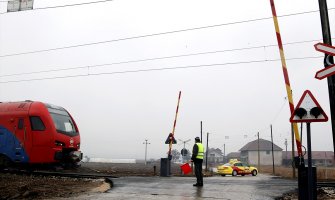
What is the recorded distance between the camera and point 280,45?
25.3ft

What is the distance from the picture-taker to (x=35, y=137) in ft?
47.8

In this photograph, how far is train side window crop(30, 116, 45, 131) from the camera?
47.8 ft

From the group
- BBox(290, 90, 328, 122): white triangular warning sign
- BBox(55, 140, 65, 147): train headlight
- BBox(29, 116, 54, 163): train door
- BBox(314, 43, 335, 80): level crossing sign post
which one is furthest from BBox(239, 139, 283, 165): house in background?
BBox(314, 43, 335, 80): level crossing sign post

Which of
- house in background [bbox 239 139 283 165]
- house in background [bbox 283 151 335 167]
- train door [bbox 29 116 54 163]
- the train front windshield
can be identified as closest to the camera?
train door [bbox 29 116 54 163]

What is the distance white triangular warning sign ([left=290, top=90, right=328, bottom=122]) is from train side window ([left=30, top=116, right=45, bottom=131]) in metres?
11.3

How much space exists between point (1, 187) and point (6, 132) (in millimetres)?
6425

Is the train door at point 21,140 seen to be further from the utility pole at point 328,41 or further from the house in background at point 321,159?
the house in background at point 321,159

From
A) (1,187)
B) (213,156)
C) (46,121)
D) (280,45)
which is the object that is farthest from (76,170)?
(213,156)

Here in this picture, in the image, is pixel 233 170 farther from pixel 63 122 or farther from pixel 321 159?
pixel 321 159

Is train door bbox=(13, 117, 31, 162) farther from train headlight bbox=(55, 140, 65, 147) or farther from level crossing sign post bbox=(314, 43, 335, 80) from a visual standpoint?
level crossing sign post bbox=(314, 43, 335, 80)

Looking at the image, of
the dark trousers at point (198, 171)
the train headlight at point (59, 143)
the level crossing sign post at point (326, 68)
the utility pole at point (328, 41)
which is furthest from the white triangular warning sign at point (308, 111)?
the train headlight at point (59, 143)

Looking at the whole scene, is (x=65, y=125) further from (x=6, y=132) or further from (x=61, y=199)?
(x=61, y=199)

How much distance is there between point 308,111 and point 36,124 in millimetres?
11828

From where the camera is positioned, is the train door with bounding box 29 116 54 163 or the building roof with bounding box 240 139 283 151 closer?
the train door with bounding box 29 116 54 163
